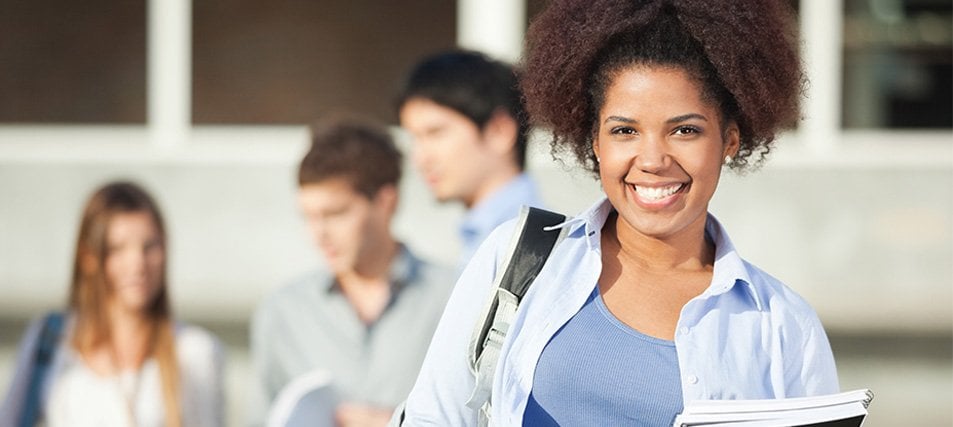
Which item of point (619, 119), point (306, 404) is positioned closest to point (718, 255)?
point (619, 119)

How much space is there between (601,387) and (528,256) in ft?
0.82

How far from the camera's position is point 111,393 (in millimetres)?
4609

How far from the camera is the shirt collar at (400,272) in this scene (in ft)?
14.8

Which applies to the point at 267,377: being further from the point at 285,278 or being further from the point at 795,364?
the point at 285,278

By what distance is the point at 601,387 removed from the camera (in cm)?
242

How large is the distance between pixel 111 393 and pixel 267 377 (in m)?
0.52

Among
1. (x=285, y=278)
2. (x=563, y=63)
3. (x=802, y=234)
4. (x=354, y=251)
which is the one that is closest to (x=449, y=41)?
(x=285, y=278)

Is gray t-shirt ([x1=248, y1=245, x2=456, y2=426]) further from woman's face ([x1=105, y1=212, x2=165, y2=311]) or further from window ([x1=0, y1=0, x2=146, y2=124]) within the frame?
window ([x1=0, y1=0, x2=146, y2=124])

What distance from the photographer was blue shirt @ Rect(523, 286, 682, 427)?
242 cm

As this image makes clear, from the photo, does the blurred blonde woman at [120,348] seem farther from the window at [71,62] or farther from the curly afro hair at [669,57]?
the window at [71,62]

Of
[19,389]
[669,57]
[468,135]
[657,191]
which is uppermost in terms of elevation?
[669,57]

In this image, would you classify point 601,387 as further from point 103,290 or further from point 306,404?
point 103,290

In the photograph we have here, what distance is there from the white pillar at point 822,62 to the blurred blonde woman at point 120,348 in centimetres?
400

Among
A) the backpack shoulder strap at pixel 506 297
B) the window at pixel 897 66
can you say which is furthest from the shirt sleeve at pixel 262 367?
the window at pixel 897 66
